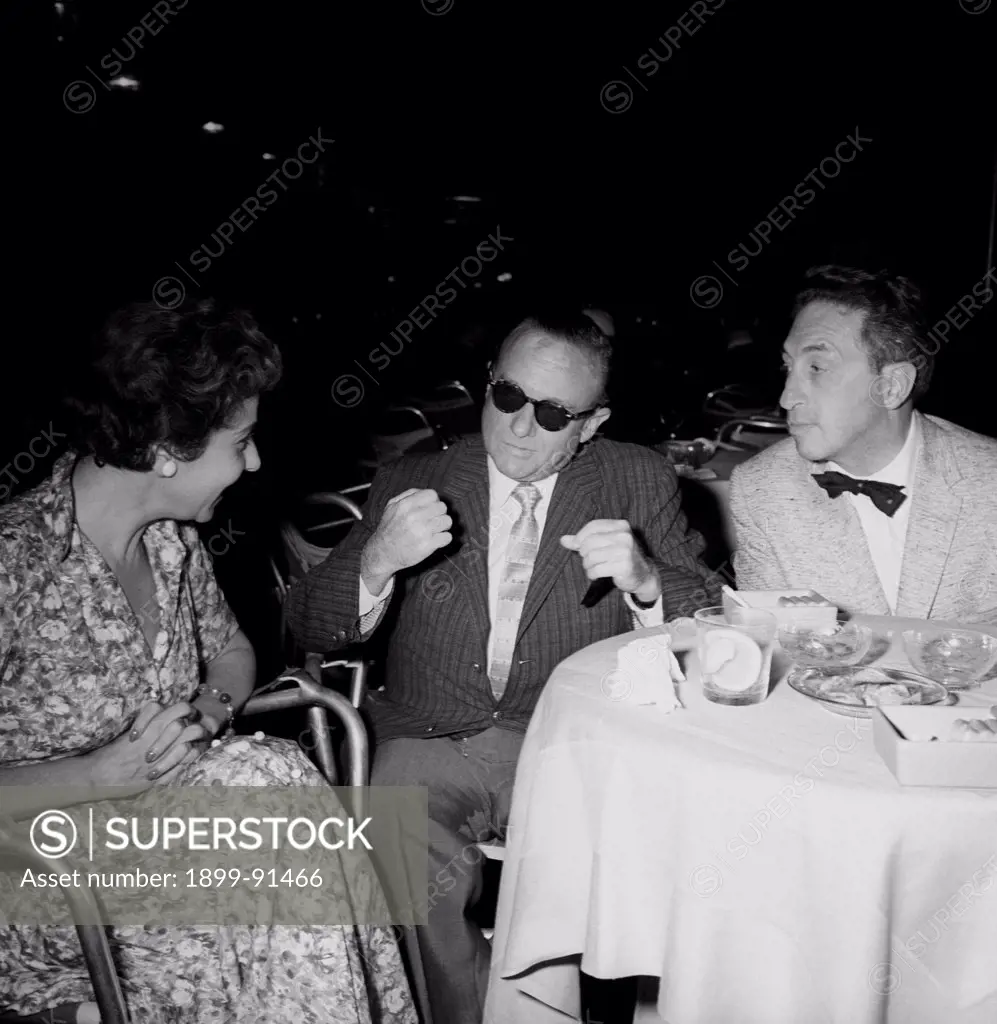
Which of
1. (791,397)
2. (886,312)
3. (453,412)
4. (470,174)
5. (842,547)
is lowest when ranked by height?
(842,547)

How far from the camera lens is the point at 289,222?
1184 centimetres

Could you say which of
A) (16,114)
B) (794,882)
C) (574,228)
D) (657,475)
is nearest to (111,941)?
(794,882)

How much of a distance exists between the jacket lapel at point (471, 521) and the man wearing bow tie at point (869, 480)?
35.9 inches

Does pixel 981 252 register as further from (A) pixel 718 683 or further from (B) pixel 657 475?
(A) pixel 718 683

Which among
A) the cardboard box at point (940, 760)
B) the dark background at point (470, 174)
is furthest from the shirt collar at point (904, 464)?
the dark background at point (470, 174)

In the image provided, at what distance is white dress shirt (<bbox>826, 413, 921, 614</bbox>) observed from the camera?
2787 millimetres

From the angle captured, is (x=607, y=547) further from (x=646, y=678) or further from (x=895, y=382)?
(x=895, y=382)

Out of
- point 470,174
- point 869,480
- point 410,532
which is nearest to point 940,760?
point 410,532

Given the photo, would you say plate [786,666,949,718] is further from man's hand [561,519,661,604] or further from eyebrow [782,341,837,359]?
eyebrow [782,341,837,359]

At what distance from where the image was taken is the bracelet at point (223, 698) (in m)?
2.16

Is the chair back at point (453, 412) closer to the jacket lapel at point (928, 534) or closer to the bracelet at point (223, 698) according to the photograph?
the jacket lapel at point (928, 534)

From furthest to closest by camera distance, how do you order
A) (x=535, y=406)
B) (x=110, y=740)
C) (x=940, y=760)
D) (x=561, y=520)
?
(x=561, y=520), (x=535, y=406), (x=110, y=740), (x=940, y=760)

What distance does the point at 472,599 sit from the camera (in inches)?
97.3

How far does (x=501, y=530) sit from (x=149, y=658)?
1.02 m
